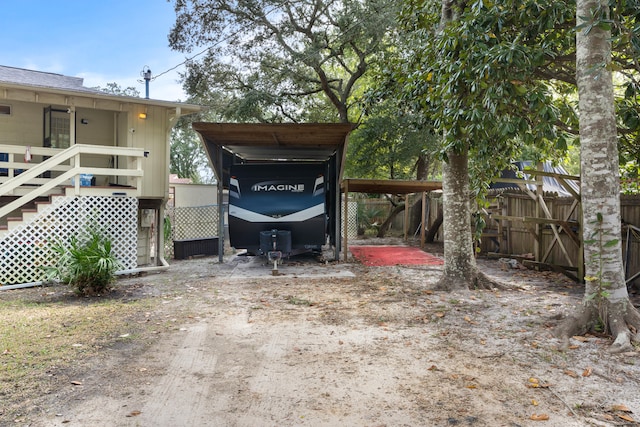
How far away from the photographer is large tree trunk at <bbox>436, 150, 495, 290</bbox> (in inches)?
257

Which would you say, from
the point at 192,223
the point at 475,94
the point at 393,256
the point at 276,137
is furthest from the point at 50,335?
the point at 393,256

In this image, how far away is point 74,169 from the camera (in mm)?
7172

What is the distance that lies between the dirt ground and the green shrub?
1.12 m

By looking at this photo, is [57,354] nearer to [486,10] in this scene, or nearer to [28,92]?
[486,10]

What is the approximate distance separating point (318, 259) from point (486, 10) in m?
6.87

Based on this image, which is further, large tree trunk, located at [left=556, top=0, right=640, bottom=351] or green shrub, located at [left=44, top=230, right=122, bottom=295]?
green shrub, located at [left=44, top=230, right=122, bottom=295]

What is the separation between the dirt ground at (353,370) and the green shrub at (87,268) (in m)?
1.12

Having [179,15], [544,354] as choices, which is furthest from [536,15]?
[179,15]

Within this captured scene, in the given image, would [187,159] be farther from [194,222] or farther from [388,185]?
[388,185]

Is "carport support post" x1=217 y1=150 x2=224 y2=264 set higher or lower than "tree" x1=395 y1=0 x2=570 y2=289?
lower

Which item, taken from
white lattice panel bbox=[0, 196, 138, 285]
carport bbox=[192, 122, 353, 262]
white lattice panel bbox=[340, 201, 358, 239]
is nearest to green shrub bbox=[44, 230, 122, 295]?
white lattice panel bbox=[0, 196, 138, 285]

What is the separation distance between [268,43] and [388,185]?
24.8 ft

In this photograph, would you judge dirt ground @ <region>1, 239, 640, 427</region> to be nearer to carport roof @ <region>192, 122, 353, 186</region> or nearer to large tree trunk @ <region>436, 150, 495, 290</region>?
large tree trunk @ <region>436, 150, 495, 290</region>

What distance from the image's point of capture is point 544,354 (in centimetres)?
360
